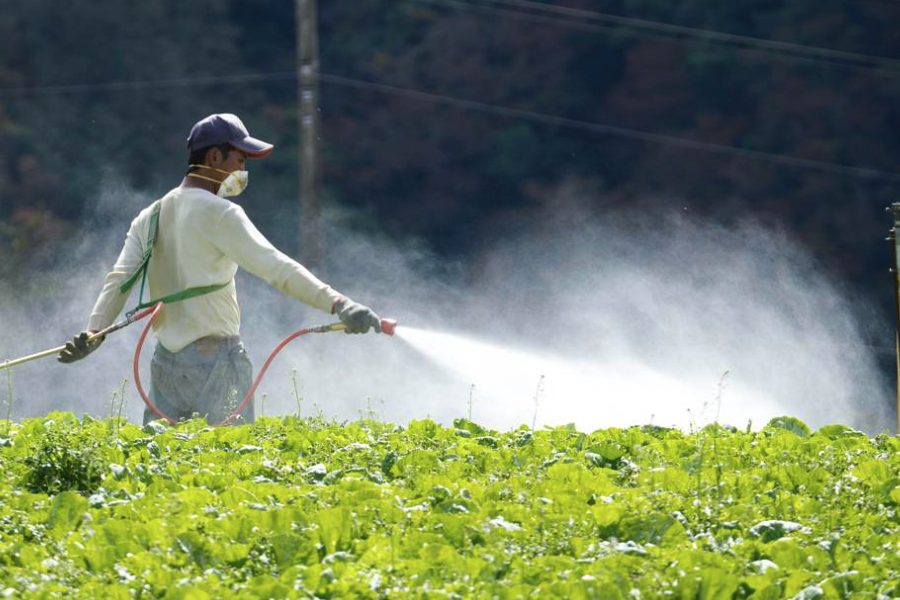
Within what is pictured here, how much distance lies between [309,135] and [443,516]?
10.8 m

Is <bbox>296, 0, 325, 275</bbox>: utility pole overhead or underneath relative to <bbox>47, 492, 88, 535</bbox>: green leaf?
overhead

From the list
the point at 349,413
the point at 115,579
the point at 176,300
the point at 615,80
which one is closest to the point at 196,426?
the point at 176,300

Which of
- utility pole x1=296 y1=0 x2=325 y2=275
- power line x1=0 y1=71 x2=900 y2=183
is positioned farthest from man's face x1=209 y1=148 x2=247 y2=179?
power line x1=0 y1=71 x2=900 y2=183

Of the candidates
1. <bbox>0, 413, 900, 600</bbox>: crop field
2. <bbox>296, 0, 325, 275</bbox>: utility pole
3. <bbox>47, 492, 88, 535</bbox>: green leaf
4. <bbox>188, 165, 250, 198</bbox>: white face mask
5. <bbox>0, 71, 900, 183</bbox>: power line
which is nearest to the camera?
<bbox>0, 413, 900, 600</bbox>: crop field

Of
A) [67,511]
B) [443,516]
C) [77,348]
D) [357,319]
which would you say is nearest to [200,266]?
[77,348]

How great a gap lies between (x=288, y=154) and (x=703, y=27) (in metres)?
5.60

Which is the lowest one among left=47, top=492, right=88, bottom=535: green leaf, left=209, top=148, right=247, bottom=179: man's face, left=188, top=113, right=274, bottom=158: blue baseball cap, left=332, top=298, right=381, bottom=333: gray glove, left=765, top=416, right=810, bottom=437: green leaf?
left=47, top=492, right=88, bottom=535: green leaf

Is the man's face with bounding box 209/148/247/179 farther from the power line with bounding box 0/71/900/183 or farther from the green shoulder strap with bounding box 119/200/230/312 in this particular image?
the power line with bounding box 0/71/900/183

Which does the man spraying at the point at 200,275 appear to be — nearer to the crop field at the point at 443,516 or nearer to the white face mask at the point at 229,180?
the white face mask at the point at 229,180

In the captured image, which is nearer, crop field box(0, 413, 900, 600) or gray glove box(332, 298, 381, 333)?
crop field box(0, 413, 900, 600)

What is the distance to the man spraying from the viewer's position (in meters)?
6.68

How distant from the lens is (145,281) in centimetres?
695

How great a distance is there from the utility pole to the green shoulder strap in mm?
7229

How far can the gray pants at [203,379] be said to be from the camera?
6.82 m
